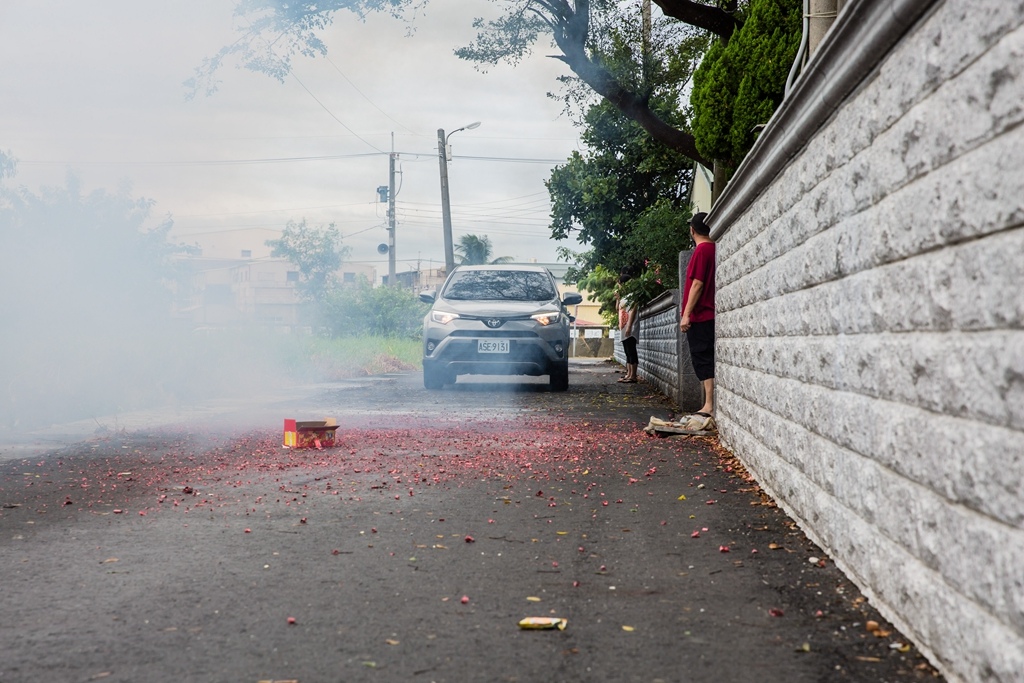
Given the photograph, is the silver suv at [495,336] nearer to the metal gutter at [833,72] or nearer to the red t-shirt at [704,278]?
the red t-shirt at [704,278]

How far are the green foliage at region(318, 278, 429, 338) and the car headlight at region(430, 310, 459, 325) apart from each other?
1971cm

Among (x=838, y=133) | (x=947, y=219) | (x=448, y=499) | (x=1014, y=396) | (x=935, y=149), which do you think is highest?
(x=838, y=133)

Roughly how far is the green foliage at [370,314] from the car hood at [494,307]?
19.5 m

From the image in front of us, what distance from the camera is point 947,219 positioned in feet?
7.93

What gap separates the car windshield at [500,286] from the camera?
14.7 meters

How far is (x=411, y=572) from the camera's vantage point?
369 cm

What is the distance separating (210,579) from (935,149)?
2.76 metres

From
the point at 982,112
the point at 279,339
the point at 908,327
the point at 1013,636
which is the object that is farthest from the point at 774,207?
the point at 279,339

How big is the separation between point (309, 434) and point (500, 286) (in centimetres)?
778

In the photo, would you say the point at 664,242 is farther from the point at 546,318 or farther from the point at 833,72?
the point at 833,72

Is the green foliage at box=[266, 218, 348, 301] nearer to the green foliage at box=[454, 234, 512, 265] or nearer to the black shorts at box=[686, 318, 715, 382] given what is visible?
the green foliage at box=[454, 234, 512, 265]

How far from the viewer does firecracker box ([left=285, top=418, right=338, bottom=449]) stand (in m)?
7.38

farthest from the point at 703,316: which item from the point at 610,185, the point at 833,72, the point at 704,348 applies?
the point at 610,185

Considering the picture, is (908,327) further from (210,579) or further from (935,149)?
(210,579)
